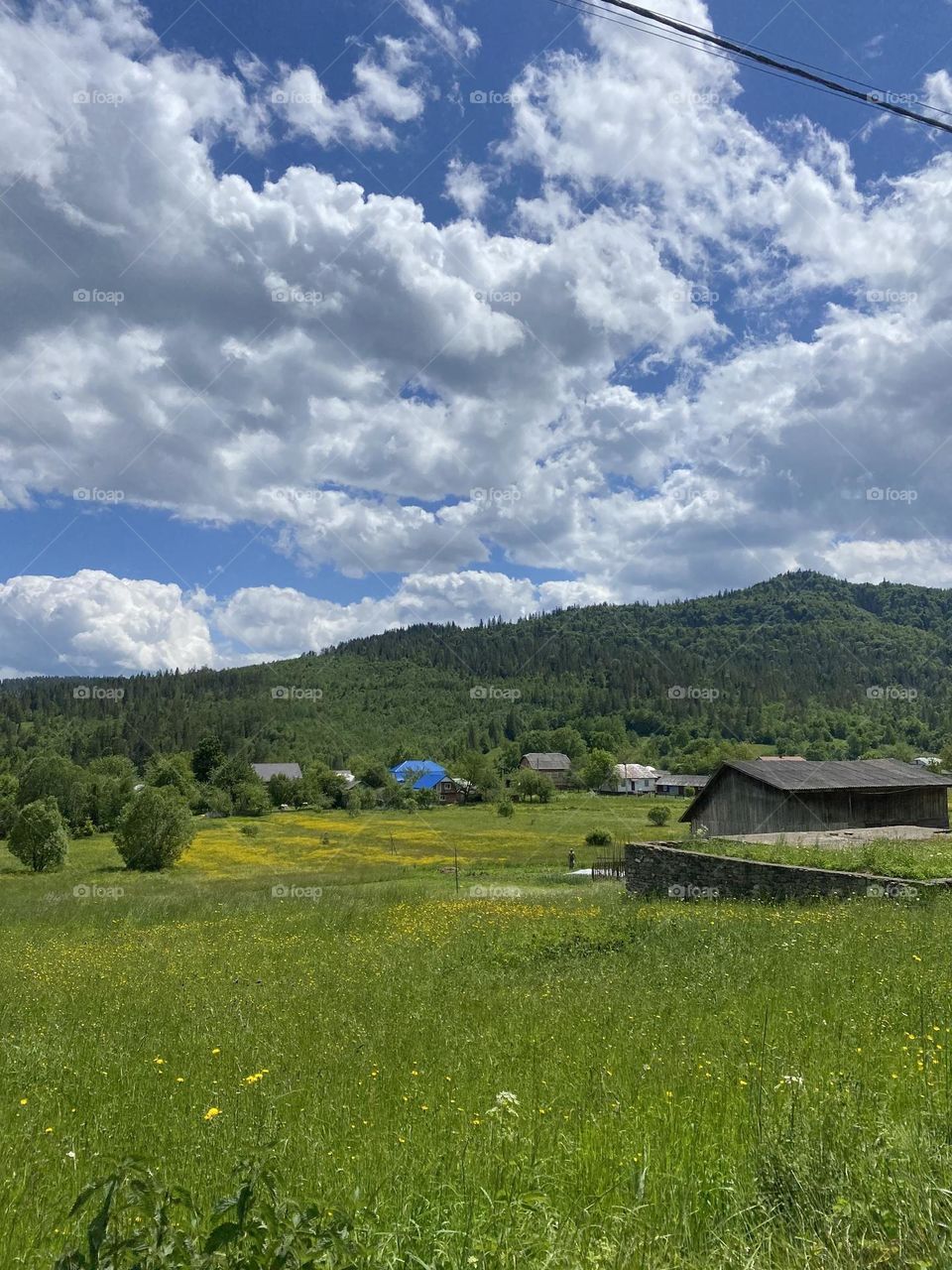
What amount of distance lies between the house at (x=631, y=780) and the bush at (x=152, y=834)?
92.8m

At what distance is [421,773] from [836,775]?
103442 millimetres

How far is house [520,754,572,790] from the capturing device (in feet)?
493

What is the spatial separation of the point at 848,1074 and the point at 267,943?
14597 millimetres

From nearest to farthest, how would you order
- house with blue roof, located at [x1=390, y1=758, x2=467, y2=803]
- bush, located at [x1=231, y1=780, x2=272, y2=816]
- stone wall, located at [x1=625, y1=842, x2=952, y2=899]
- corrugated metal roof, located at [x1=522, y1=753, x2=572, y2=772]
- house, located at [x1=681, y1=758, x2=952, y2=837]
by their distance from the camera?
stone wall, located at [x1=625, y1=842, x2=952, y2=899] < house, located at [x1=681, y1=758, x2=952, y2=837] < bush, located at [x1=231, y1=780, x2=272, y2=816] < house with blue roof, located at [x1=390, y1=758, x2=467, y2=803] < corrugated metal roof, located at [x1=522, y1=753, x2=572, y2=772]

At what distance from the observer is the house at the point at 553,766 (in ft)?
493

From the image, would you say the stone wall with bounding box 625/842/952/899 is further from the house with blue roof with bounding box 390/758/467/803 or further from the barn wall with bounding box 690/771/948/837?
the house with blue roof with bounding box 390/758/467/803

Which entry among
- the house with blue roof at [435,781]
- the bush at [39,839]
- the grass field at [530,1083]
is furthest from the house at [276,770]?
the grass field at [530,1083]

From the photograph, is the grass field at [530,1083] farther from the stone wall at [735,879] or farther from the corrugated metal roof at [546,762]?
the corrugated metal roof at [546,762]

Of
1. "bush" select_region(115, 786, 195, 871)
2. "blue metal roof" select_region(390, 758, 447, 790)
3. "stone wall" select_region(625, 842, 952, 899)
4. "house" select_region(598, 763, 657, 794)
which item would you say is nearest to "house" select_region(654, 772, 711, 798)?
"house" select_region(598, 763, 657, 794)

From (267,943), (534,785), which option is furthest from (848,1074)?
(534,785)

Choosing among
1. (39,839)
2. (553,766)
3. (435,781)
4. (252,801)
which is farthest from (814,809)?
(553,766)

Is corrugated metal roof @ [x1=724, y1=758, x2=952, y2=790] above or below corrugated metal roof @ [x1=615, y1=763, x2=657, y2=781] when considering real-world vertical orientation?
above

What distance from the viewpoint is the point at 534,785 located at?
397 ft

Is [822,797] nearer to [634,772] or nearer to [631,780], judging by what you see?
[631,780]
